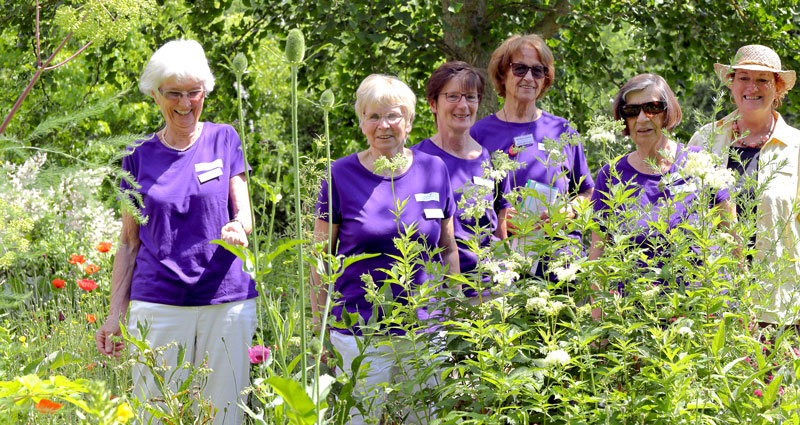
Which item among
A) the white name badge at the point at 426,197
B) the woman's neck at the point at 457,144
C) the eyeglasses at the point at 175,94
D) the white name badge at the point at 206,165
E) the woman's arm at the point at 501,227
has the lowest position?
the woman's arm at the point at 501,227

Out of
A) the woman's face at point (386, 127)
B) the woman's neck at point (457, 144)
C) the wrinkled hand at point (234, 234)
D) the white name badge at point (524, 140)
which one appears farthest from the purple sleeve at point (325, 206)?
the white name badge at point (524, 140)

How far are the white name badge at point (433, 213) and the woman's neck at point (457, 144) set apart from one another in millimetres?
510

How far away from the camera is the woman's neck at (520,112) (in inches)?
136

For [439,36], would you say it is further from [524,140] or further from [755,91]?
[755,91]

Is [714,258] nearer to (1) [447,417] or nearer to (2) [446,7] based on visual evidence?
(1) [447,417]

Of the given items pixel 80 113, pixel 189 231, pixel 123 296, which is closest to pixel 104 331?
pixel 123 296

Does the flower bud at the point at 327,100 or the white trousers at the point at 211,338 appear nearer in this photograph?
the flower bud at the point at 327,100

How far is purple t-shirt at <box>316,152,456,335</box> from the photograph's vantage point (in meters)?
2.71

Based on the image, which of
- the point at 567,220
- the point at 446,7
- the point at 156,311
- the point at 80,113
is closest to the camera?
the point at 80,113

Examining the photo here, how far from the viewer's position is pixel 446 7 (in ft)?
17.1

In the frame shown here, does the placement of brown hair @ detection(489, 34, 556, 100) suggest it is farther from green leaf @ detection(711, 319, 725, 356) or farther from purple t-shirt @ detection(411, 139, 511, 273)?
green leaf @ detection(711, 319, 725, 356)

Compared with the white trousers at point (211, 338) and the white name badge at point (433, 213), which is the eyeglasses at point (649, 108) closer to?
the white name badge at point (433, 213)

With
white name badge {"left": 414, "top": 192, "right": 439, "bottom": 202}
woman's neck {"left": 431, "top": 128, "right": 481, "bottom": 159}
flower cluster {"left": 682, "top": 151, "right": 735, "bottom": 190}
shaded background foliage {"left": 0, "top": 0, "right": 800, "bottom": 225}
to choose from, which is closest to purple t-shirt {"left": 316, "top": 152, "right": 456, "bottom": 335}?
white name badge {"left": 414, "top": 192, "right": 439, "bottom": 202}

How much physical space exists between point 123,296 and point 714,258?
6.66 ft
